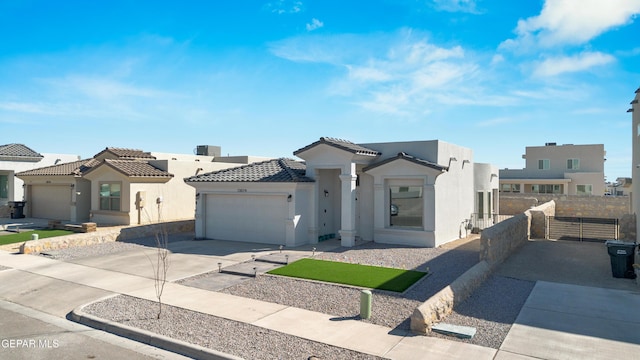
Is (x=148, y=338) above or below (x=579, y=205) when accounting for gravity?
below

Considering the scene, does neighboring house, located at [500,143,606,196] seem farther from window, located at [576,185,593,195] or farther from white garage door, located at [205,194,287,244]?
white garage door, located at [205,194,287,244]

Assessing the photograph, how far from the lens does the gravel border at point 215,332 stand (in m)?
7.35

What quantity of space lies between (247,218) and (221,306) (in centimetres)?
934

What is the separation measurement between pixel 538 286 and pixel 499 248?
2549 millimetres

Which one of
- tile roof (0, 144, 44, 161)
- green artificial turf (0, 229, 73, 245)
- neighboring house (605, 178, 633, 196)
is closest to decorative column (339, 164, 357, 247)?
green artificial turf (0, 229, 73, 245)

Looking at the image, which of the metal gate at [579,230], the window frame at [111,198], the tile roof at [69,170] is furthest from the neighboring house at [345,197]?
the tile roof at [69,170]

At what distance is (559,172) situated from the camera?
4728 centimetres

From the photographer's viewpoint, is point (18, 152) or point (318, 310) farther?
point (18, 152)

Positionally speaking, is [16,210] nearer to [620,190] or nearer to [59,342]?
[59,342]

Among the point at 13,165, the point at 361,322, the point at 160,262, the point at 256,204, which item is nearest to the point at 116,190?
the point at 256,204

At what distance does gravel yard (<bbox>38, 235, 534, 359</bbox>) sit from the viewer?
7.66 meters

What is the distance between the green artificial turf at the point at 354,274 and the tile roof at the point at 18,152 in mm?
29489

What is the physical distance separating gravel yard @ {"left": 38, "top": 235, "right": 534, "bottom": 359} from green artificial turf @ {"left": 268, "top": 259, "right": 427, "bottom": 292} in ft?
1.19

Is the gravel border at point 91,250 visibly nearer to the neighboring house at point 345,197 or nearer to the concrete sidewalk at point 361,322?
the concrete sidewalk at point 361,322
